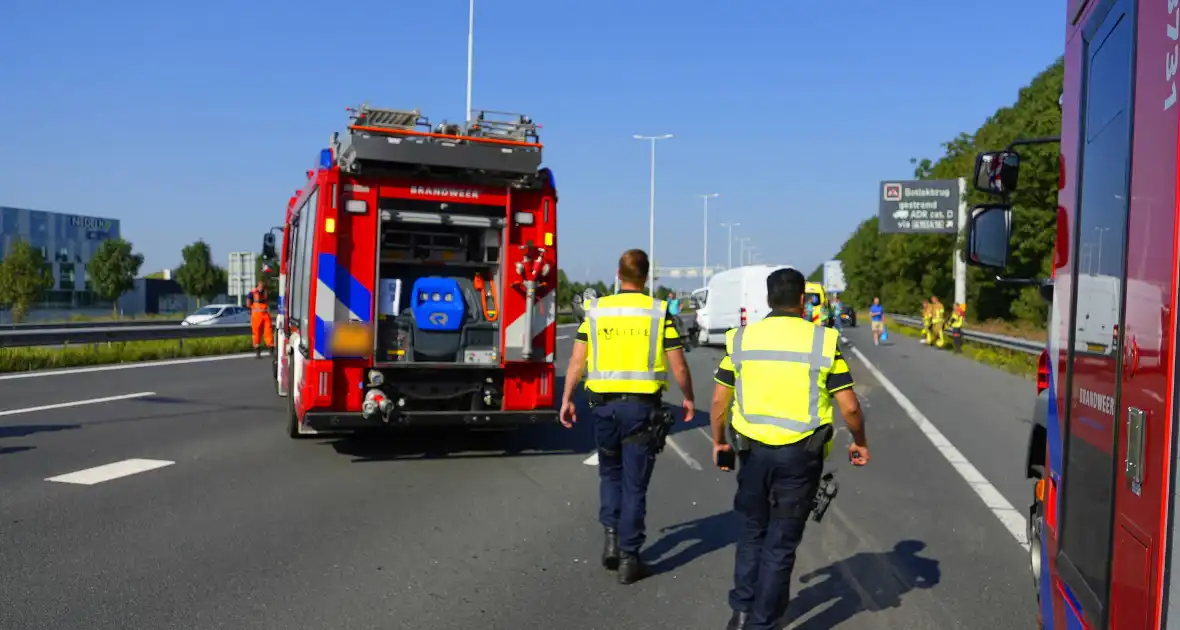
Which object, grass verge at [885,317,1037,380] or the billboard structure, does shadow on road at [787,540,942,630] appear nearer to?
grass verge at [885,317,1037,380]

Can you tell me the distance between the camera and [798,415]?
170 inches

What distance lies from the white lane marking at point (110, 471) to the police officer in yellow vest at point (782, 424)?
5711 mm

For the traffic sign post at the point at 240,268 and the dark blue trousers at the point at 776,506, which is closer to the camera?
the dark blue trousers at the point at 776,506

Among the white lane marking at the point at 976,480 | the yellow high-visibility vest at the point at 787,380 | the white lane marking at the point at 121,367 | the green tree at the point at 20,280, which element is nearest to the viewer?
the yellow high-visibility vest at the point at 787,380

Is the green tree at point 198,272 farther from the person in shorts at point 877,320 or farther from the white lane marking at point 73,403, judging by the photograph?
the white lane marking at point 73,403

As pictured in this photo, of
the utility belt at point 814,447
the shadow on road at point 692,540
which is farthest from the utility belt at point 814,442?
the shadow on road at point 692,540

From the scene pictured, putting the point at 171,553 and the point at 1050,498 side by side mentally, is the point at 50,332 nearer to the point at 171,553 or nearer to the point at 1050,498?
the point at 171,553

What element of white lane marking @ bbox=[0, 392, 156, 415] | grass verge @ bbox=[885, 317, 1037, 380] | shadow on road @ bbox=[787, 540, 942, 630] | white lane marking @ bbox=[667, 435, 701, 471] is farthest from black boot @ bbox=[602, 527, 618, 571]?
grass verge @ bbox=[885, 317, 1037, 380]

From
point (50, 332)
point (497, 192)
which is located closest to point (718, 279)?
point (50, 332)

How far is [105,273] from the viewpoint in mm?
61188

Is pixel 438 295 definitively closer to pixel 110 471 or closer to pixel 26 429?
pixel 110 471

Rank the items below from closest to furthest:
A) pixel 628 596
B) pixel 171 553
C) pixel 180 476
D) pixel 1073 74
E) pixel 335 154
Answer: pixel 1073 74
pixel 628 596
pixel 171 553
pixel 180 476
pixel 335 154

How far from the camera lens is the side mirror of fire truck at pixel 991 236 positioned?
13.8ft

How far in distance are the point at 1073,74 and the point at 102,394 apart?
1394 centimetres
